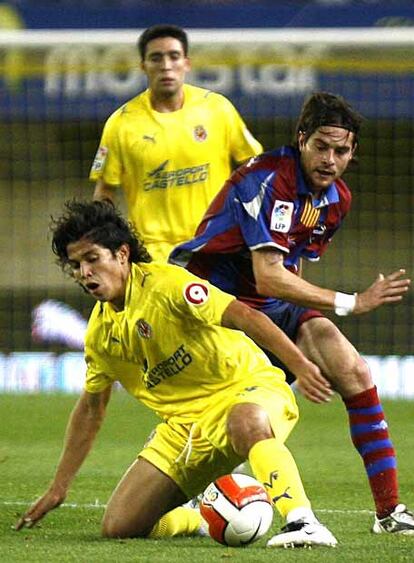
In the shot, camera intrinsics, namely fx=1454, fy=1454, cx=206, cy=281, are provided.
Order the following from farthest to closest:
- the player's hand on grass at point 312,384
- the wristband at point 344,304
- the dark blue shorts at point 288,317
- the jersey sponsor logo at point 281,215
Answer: the dark blue shorts at point 288,317, the jersey sponsor logo at point 281,215, the wristband at point 344,304, the player's hand on grass at point 312,384

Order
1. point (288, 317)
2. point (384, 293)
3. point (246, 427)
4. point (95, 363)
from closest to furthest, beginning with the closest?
point (246, 427) → point (384, 293) → point (95, 363) → point (288, 317)

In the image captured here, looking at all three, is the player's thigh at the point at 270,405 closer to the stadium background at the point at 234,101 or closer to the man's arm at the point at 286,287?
the man's arm at the point at 286,287

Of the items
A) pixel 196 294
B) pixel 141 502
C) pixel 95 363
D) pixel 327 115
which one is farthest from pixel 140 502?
pixel 327 115

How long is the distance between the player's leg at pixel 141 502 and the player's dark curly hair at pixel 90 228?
89cm

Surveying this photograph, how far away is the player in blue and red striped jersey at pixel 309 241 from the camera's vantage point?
6.11 meters

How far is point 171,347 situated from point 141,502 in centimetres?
66

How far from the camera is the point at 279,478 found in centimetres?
525

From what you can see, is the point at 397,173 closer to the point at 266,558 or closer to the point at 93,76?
the point at 93,76

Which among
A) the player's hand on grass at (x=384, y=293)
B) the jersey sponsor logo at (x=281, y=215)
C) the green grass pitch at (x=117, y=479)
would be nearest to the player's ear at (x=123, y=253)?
the jersey sponsor logo at (x=281, y=215)

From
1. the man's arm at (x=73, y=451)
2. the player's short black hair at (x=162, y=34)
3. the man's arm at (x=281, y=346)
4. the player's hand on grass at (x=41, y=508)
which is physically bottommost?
the player's hand on grass at (x=41, y=508)

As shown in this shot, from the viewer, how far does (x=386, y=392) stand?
12.9 meters

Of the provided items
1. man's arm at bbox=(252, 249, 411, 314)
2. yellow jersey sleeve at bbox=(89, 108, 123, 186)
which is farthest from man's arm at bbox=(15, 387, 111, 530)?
yellow jersey sleeve at bbox=(89, 108, 123, 186)

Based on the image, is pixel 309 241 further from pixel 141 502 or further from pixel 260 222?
pixel 141 502

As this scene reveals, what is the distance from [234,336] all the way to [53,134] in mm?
11953
